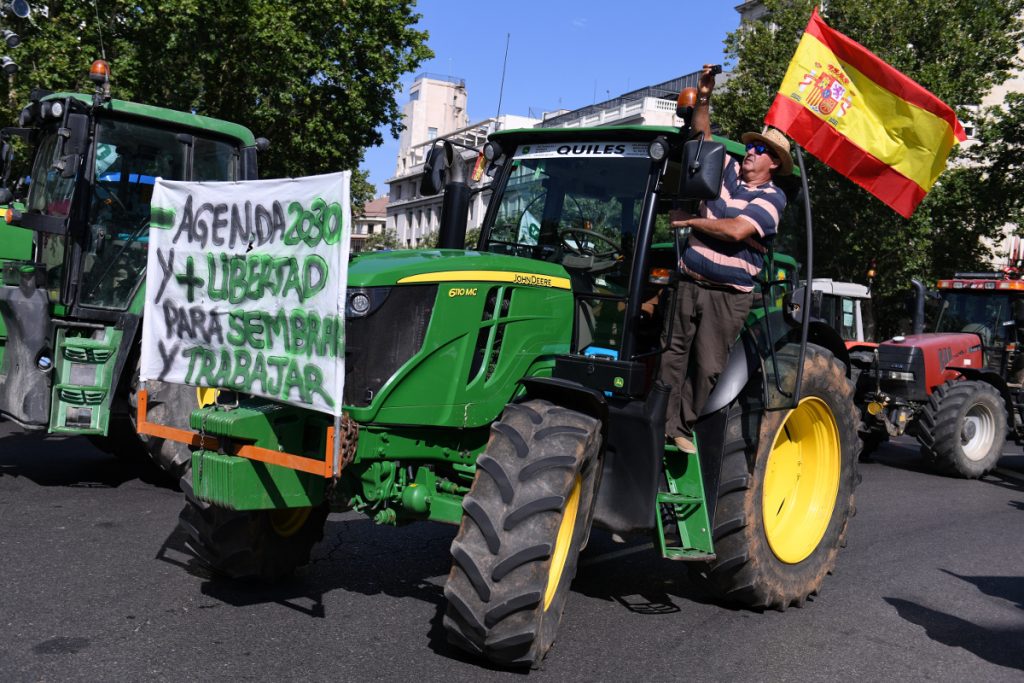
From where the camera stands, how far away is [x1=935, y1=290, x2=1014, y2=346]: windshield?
531 inches

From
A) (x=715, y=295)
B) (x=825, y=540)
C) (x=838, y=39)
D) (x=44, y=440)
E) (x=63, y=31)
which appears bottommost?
(x=44, y=440)

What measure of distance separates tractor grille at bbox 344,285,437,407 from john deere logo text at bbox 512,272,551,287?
580 mm

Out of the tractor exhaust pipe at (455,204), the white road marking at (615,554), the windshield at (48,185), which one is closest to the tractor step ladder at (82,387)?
the windshield at (48,185)

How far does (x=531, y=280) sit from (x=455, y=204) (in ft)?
3.11

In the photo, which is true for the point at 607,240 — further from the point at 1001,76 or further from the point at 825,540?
the point at 1001,76

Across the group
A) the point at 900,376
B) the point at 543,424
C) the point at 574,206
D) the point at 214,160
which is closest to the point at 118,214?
the point at 214,160

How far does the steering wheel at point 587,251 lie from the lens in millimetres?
5566

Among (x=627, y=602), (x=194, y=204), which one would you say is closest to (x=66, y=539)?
(x=194, y=204)

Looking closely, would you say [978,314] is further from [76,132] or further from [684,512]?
[76,132]

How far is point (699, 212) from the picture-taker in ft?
17.8

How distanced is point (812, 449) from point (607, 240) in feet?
6.45

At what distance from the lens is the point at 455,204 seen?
231 inches

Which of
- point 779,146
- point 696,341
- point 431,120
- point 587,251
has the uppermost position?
point 431,120

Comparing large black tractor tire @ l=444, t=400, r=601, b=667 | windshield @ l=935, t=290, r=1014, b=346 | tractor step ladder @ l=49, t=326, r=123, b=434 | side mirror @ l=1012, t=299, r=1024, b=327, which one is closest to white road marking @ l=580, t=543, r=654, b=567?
large black tractor tire @ l=444, t=400, r=601, b=667
